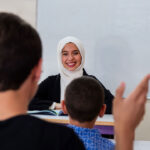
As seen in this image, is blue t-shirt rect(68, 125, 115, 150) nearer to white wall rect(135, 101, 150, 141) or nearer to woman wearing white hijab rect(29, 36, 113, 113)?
woman wearing white hijab rect(29, 36, 113, 113)

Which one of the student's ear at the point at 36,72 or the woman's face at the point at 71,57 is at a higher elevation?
the woman's face at the point at 71,57

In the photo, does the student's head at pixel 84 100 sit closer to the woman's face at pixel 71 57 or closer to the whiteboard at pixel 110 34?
the woman's face at pixel 71 57

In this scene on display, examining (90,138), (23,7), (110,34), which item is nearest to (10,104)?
(90,138)

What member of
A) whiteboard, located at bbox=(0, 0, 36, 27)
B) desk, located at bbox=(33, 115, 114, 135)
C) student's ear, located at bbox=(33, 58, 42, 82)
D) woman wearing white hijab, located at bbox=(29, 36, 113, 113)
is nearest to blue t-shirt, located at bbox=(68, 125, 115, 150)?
student's ear, located at bbox=(33, 58, 42, 82)

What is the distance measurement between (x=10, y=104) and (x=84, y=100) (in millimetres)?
594

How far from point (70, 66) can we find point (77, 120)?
183 centimetres

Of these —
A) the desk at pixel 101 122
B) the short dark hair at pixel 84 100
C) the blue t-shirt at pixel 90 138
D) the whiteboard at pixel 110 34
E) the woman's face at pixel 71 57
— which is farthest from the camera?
the whiteboard at pixel 110 34

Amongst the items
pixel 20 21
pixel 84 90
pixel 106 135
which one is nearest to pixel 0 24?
pixel 20 21

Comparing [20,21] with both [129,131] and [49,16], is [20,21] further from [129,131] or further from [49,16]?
[49,16]

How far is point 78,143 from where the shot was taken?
616mm

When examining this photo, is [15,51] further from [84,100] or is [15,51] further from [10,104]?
[84,100]

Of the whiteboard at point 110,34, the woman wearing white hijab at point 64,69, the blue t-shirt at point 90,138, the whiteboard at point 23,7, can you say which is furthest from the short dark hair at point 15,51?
the whiteboard at point 23,7

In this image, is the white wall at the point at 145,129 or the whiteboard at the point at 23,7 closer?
the white wall at the point at 145,129

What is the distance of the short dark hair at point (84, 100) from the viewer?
115 centimetres
